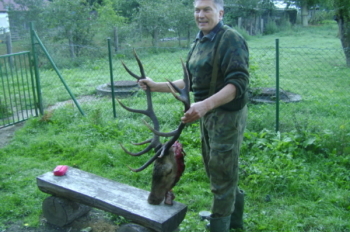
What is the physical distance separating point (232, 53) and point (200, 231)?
1910 mm

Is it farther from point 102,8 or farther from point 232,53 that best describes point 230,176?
point 102,8

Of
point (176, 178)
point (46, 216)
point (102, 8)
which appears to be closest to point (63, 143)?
point (46, 216)

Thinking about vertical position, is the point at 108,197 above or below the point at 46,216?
above

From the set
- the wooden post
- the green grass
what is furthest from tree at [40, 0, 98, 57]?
the wooden post

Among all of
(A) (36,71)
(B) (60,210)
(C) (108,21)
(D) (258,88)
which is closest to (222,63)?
(B) (60,210)

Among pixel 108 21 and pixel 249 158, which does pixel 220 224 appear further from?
pixel 108 21

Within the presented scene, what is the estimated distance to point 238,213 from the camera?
12.9 ft

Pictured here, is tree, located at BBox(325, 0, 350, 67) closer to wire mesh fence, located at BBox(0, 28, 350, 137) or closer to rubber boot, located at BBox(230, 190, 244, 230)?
wire mesh fence, located at BBox(0, 28, 350, 137)

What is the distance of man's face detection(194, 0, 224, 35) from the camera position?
3121 millimetres

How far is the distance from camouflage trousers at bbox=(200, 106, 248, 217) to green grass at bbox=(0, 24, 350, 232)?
820mm

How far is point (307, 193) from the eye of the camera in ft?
A: 15.5

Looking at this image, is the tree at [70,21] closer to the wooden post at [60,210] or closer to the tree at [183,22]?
the tree at [183,22]

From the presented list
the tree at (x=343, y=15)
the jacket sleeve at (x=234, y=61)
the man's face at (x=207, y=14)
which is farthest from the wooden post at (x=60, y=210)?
the tree at (x=343, y=15)

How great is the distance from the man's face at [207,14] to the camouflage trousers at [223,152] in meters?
0.68
